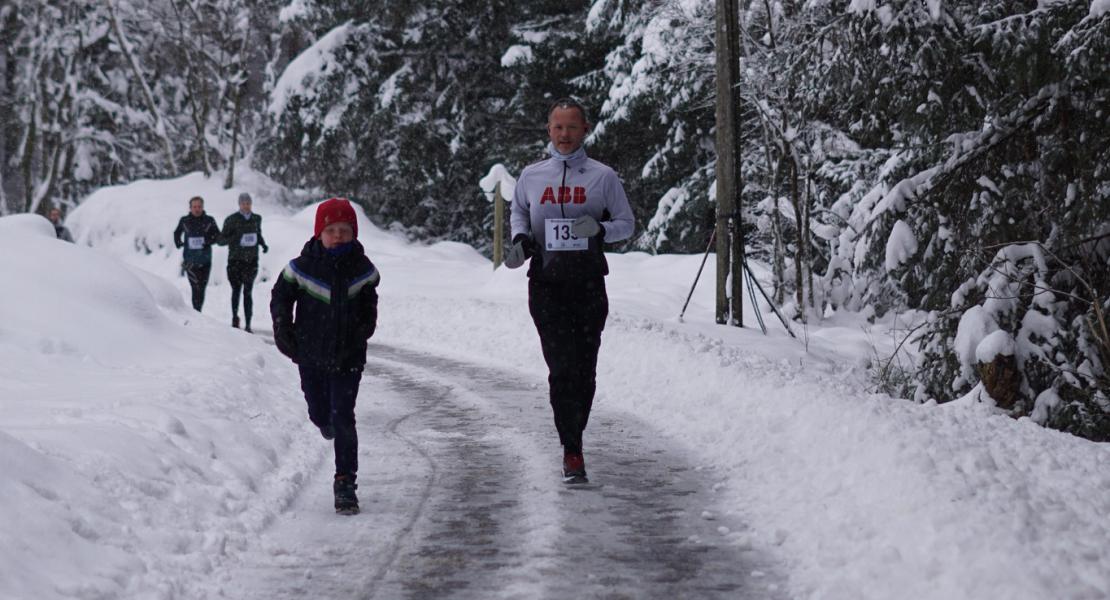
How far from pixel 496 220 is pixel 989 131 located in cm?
1266

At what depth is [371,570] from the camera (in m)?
4.35

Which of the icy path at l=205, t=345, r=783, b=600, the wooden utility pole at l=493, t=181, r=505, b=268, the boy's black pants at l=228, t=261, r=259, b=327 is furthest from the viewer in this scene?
the wooden utility pole at l=493, t=181, r=505, b=268

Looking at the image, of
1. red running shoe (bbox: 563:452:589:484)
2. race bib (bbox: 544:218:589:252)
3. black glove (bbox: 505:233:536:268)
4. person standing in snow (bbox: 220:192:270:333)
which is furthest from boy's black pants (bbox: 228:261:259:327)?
red running shoe (bbox: 563:452:589:484)

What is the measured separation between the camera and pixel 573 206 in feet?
19.7

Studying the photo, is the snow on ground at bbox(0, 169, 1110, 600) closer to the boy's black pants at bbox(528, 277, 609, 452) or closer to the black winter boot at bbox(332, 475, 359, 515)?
the black winter boot at bbox(332, 475, 359, 515)

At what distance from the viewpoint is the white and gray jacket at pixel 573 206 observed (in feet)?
19.6

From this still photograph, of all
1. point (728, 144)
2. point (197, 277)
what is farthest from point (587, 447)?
point (197, 277)

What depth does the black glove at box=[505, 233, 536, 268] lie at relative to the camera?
19.3 feet

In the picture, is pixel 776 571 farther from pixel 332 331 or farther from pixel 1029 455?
pixel 332 331

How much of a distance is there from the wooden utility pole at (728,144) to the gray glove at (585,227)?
8.62 metres

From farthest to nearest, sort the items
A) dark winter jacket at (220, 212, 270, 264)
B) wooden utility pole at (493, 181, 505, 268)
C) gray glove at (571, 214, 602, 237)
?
wooden utility pole at (493, 181, 505, 268), dark winter jacket at (220, 212, 270, 264), gray glove at (571, 214, 602, 237)

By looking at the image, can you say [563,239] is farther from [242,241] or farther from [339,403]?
[242,241]

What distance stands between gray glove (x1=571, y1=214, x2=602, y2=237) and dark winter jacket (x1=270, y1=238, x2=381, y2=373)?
48.8 inches

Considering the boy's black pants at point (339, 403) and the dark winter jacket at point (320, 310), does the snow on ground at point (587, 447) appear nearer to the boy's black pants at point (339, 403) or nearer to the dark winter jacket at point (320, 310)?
the boy's black pants at point (339, 403)
